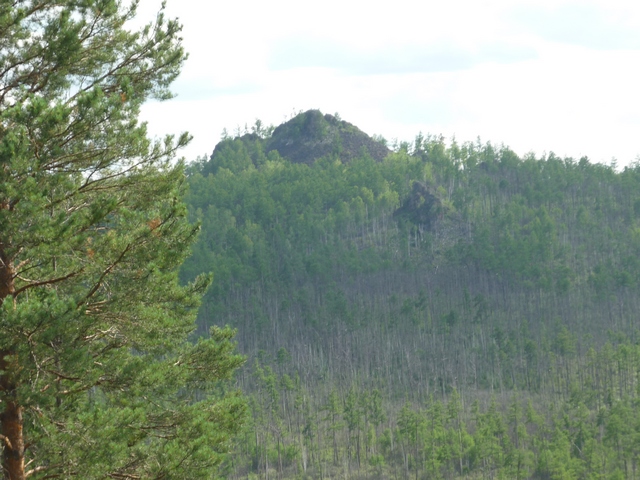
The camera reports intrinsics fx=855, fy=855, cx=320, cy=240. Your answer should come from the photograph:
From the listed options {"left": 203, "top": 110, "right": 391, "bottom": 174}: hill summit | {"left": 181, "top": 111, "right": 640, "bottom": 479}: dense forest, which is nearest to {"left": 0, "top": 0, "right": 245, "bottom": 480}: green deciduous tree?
{"left": 181, "top": 111, "right": 640, "bottom": 479}: dense forest

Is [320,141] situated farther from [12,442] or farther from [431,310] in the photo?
[12,442]

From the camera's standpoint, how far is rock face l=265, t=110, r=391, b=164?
130750 millimetres

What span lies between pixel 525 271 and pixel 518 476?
37129 mm

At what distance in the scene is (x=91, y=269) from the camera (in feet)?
38.2

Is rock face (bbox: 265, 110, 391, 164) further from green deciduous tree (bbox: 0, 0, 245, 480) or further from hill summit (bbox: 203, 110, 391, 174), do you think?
green deciduous tree (bbox: 0, 0, 245, 480)

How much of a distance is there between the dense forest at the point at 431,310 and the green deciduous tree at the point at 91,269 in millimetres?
38223

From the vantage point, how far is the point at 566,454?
160 feet

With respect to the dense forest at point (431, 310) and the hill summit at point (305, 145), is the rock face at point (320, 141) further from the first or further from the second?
the dense forest at point (431, 310)

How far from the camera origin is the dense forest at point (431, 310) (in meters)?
55.0

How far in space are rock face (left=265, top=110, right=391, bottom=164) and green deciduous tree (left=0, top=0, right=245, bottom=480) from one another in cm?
11495


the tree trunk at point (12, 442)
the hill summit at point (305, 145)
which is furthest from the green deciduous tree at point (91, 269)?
the hill summit at point (305, 145)

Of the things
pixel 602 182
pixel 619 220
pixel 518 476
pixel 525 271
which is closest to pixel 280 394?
pixel 518 476

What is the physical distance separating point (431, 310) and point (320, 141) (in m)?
55.9

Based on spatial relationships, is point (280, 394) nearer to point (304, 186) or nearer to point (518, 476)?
point (518, 476)
